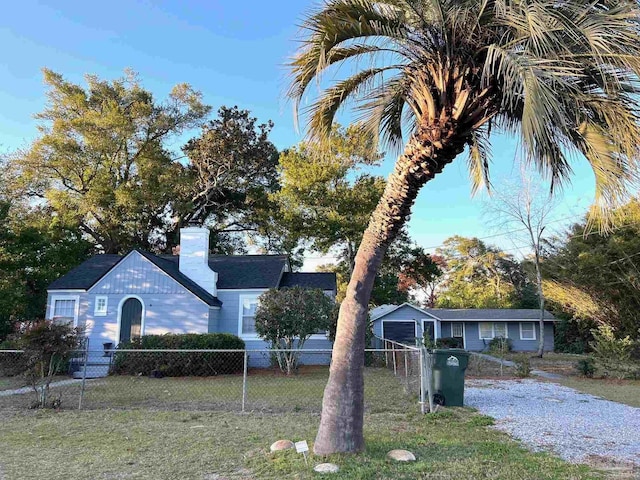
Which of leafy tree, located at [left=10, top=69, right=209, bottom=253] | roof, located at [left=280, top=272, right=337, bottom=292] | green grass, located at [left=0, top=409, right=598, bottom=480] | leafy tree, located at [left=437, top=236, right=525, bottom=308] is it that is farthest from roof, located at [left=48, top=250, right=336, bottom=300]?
leafy tree, located at [left=437, top=236, right=525, bottom=308]

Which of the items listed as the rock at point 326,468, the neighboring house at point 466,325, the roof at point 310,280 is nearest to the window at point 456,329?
the neighboring house at point 466,325

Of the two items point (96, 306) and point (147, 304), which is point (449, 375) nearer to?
point (147, 304)

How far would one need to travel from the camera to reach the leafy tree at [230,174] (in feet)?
87.3

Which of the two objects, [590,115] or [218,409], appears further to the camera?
[218,409]

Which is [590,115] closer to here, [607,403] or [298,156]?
[607,403]

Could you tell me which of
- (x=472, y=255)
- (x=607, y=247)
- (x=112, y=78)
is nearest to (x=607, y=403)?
(x=607, y=247)

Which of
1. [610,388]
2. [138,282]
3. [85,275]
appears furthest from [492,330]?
[85,275]

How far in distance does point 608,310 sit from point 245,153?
66.7 feet

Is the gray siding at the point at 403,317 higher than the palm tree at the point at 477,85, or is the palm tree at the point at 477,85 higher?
the palm tree at the point at 477,85

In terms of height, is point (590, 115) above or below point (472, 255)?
below

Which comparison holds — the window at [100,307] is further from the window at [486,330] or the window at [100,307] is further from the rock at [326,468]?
the window at [486,330]

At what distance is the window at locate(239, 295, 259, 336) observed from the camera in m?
17.8

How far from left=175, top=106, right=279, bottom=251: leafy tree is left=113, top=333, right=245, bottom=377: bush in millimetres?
12765

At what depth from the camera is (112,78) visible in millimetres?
27578
